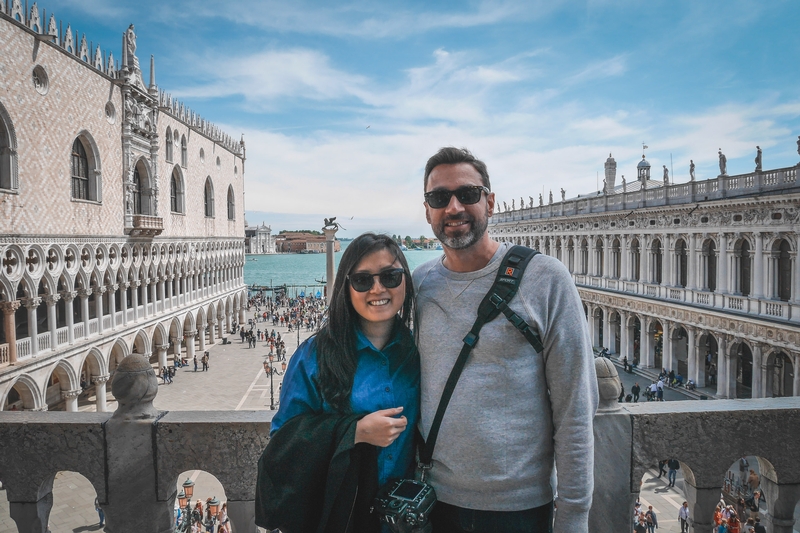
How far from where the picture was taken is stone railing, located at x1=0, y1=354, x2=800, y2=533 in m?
2.86

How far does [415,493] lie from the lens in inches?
79.7

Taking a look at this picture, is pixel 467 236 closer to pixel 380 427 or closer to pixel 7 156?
pixel 380 427

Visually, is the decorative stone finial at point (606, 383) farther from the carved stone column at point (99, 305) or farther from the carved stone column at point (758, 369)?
the carved stone column at point (99, 305)

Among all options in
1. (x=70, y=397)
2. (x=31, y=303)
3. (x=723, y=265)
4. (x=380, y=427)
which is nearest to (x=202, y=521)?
(x=31, y=303)

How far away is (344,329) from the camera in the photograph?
2.20 metres

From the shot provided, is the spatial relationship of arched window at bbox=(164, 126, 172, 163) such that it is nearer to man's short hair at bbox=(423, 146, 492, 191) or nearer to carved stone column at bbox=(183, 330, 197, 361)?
carved stone column at bbox=(183, 330, 197, 361)

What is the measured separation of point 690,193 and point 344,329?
1000 inches

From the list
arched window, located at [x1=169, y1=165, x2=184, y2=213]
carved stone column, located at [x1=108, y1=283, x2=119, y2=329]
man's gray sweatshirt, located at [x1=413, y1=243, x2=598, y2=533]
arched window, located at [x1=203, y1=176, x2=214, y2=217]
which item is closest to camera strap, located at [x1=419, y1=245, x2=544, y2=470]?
man's gray sweatshirt, located at [x1=413, y1=243, x2=598, y2=533]

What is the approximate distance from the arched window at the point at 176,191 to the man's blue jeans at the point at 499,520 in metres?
29.0

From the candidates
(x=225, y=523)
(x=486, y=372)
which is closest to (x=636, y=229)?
(x=225, y=523)

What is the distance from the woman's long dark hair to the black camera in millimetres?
362

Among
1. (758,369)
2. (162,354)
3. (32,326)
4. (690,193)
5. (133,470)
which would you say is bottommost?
(162,354)

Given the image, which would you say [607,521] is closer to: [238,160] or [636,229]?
[636,229]

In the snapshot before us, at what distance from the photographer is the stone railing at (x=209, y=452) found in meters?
2.86
